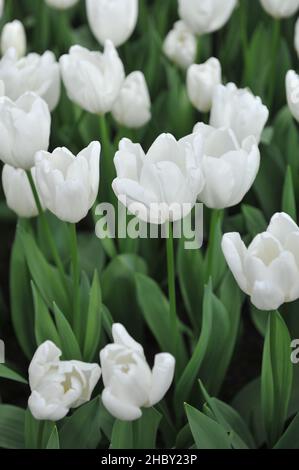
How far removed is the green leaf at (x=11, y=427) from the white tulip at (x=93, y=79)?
468 mm

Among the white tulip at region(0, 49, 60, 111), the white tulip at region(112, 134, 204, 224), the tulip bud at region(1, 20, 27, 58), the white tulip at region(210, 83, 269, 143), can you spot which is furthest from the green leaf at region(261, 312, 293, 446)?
the tulip bud at region(1, 20, 27, 58)

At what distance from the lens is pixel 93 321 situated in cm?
114

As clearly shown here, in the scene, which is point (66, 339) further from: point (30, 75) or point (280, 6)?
point (280, 6)

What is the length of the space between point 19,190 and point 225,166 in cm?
36

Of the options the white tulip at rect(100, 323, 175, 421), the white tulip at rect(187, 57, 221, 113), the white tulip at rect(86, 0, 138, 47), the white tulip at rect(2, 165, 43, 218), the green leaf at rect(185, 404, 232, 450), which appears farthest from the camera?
the white tulip at rect(86, 0, 138, 47)

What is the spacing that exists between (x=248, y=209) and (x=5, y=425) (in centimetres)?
50

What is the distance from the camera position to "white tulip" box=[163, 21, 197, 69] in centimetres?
162

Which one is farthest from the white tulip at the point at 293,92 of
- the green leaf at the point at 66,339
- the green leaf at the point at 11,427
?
the green leaf at the point at 11,427

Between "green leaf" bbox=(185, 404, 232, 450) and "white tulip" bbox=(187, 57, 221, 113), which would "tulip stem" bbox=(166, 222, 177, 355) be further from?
"white tulip" bbox=(187, 57, 221, 113)

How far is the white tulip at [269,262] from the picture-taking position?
94cm

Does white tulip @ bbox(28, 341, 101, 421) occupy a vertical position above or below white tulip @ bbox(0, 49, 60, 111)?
below

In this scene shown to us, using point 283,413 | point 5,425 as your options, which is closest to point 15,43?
point 5,425

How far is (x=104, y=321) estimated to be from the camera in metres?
1.21
